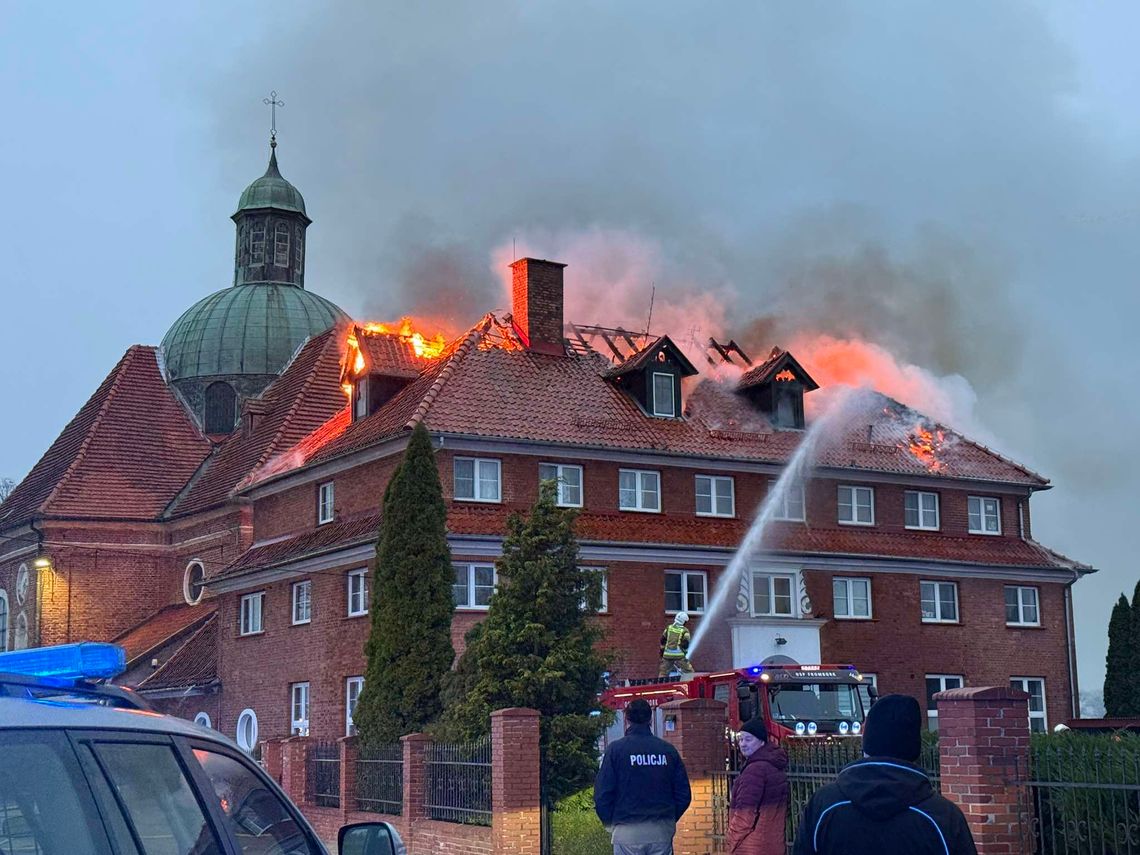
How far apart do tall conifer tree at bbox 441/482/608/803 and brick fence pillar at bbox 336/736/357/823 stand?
6.52ft

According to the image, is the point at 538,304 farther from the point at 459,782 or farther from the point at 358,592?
the point at 459,782

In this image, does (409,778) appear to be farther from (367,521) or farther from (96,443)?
(96,443)

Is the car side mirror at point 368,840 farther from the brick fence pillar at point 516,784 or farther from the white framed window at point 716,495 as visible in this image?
the white framed window at point 716,495

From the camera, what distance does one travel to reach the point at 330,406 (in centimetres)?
4284

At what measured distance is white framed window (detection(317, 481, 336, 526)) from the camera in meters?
36.6

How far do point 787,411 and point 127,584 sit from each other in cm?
2095

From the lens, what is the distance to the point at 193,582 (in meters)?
44.9

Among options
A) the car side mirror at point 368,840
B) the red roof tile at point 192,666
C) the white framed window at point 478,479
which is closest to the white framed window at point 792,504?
the white framed window at point 478,479

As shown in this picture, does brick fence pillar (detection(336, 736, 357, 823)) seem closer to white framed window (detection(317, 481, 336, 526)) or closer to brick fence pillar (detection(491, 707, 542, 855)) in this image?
brick fence pillar (detection(491, 707, 542, 855))

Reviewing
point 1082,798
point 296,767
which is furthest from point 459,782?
point 1082,798

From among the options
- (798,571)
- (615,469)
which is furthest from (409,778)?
(798,571)

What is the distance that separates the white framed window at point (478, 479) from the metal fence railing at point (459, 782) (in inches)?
525

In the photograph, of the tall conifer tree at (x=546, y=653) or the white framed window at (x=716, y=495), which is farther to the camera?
the white framed window at (x=716, y=495)

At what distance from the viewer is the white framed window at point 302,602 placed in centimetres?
3600
